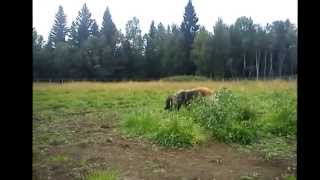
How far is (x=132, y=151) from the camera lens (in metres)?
2.40

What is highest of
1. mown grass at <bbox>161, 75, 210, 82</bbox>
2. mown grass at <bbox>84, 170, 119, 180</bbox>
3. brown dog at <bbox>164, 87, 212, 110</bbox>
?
mown grass at <bbox>161, 75, 210, 82</bbox>

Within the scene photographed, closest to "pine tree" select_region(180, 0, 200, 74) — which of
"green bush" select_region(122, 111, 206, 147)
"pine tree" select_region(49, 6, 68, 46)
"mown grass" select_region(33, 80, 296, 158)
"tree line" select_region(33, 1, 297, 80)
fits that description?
"tree line" select_region(33, 1, 297, 80)

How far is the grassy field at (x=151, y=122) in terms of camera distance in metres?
2.20

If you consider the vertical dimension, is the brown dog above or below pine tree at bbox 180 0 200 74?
below

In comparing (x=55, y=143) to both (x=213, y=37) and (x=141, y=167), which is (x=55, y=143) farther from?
(x=213, y=37)

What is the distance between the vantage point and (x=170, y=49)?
234 centimetres

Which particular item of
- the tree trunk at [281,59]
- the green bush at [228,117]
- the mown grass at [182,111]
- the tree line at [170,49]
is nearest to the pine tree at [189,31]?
the tree line at [170,49]

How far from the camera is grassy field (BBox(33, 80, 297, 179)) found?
2.20m

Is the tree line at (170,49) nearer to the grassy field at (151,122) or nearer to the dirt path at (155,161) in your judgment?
the grassy field at (151,122)

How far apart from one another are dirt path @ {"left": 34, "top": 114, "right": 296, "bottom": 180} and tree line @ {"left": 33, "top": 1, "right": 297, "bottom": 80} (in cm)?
45

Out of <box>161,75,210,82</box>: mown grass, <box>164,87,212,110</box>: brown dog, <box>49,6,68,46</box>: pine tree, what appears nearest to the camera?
<box>49,6,68,46</box>: pine tree

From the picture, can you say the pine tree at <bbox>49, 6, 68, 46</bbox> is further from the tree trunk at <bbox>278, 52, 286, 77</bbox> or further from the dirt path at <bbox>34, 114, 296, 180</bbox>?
the tree trunk at <bbox>278, 52, 286, 77</bbox>

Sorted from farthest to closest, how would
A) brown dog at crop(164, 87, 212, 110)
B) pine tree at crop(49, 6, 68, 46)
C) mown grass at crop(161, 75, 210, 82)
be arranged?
brown dog at crop(164, 87, 212, 110) → mown grass at crop(161, 75, 210, 82) → pine tree at crop(49, 6, 68, 46)
